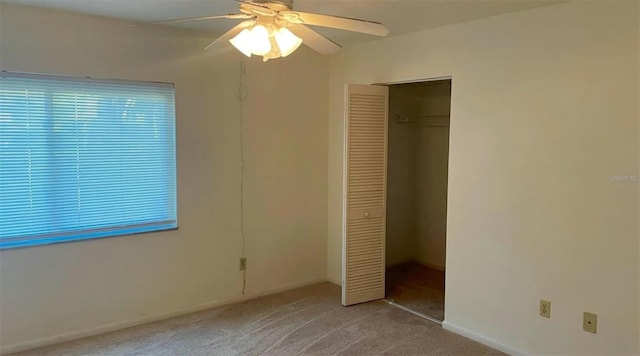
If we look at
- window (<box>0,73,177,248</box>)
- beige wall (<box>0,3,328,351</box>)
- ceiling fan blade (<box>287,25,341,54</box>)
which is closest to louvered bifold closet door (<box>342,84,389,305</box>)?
beige wall (<box>0,3,328,351</box>)

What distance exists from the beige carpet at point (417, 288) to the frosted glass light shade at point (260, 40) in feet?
8.73

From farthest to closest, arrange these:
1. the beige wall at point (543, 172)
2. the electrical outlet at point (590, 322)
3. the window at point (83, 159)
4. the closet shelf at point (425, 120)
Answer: the closet shelf at point (425, 120) < the window at point (83, 159) < the electrical outlet at point (590, 322) < the beige wall at point (543, 172)

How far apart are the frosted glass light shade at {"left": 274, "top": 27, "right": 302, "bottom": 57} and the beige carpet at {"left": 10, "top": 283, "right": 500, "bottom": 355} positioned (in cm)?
205

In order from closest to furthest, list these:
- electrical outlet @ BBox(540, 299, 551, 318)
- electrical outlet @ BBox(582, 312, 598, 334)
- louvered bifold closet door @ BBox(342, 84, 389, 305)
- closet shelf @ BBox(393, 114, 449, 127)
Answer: electrical outlet @ BBox(582, 312, 598, 334)
electrical outlet @ BBox(540, 299, 551, 318)
louvered bifold closet door @ BBox(342, 84, 389, 305)
closet shelf @ BBox(393, 114, 449, 127)

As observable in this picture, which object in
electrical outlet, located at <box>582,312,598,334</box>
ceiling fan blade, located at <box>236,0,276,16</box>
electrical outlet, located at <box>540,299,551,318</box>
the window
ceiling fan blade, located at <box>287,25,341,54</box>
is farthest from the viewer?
the window

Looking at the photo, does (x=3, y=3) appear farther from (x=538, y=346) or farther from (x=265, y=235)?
(x=538, y=346)

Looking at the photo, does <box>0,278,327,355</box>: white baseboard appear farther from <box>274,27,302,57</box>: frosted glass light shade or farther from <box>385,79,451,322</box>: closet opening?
<box>274,27,302,57</box>: frosted glass light shade

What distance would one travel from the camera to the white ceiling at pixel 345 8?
283cm

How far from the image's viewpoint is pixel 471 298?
343 cm

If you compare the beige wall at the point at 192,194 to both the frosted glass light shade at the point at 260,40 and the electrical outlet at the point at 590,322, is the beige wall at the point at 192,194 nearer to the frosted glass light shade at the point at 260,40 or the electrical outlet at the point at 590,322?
the frosted glass light shade at the point at 260,40

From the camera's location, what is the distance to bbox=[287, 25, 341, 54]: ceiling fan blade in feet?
7.40

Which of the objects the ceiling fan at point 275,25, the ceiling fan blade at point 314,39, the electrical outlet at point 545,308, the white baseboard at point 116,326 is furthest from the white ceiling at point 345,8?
the white baseboard at point 116,326

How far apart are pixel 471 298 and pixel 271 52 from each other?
2351 millimetres

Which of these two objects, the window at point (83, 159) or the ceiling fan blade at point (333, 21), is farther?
the window at point (83, 159)
